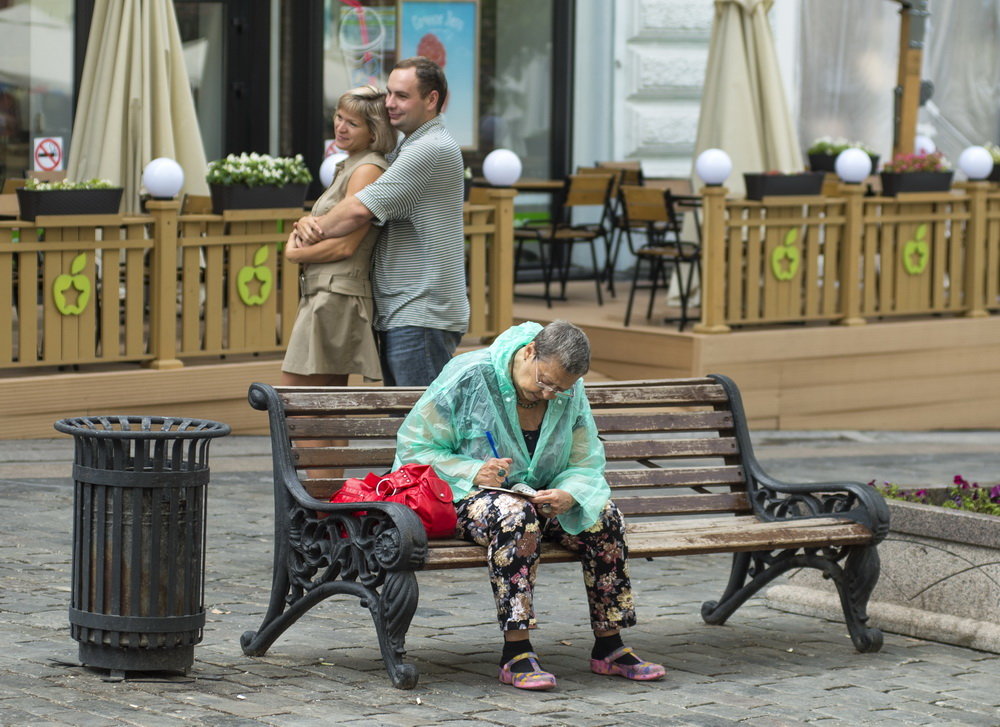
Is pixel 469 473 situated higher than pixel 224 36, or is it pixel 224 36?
pixel 224 36

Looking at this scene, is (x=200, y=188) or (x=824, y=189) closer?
(x=200, y=188)

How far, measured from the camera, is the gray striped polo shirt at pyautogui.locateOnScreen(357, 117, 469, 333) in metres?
Result: 6.64

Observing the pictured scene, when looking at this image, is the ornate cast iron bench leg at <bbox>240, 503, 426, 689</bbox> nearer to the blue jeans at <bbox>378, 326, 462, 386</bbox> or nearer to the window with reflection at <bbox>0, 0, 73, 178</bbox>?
the blue jeans at <bbox>378, 326, 462, 386</bbox>

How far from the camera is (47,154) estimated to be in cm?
1371

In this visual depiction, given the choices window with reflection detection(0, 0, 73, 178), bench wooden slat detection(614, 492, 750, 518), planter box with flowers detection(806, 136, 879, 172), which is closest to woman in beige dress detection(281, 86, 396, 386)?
bench wooden slat detection(614, 492, 750, 518)

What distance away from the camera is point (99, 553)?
523cm

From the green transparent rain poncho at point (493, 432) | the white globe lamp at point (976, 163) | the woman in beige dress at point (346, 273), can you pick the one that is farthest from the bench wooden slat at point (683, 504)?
the white globe lamp at point (976, 163)

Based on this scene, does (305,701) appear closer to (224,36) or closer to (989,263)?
(989,263)

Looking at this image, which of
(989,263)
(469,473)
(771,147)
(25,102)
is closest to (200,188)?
(25,102)

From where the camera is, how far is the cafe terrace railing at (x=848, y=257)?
11.9 meters

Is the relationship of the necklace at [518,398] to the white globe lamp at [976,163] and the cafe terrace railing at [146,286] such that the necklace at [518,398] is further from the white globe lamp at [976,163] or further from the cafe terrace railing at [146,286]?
the white globe lamp at [976,163]

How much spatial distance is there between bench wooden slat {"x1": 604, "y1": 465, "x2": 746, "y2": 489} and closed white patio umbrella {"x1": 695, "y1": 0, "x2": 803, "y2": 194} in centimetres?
693

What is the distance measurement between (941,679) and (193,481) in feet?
7.98

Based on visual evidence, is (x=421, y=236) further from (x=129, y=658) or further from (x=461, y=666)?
(x=129, y=658)
